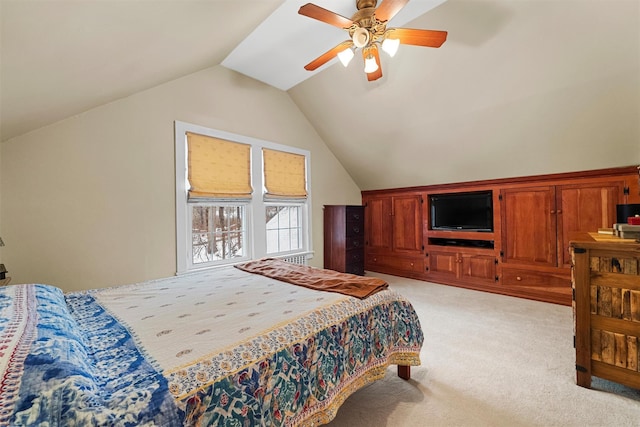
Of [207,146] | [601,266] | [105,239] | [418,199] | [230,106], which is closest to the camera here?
[601,266]

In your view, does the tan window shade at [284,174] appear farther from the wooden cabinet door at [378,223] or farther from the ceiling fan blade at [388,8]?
the ceiling fan blade at [388,8]

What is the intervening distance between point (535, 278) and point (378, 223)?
94.6 inches

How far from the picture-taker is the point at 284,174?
390 cm

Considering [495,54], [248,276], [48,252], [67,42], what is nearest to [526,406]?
[248,276]

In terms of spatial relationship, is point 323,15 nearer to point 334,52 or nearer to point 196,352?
point 334,52

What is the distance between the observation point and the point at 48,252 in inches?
84.0

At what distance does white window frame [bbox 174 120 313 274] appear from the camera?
2.83 metres

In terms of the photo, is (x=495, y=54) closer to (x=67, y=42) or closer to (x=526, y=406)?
(x=526, y=406)

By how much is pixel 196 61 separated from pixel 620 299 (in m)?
3.76

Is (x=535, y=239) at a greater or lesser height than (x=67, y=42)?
lesser

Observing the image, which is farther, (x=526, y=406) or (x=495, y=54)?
(x=495, y=54)

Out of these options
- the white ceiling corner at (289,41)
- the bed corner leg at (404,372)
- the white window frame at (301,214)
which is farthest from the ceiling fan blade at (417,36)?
the white window frame at (301,214)

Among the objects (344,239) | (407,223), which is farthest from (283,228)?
(407,223)

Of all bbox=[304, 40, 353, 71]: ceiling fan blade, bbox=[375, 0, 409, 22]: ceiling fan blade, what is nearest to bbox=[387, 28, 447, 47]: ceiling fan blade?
bbox=[375, 0, 409, 22]: ceiling fan blade
